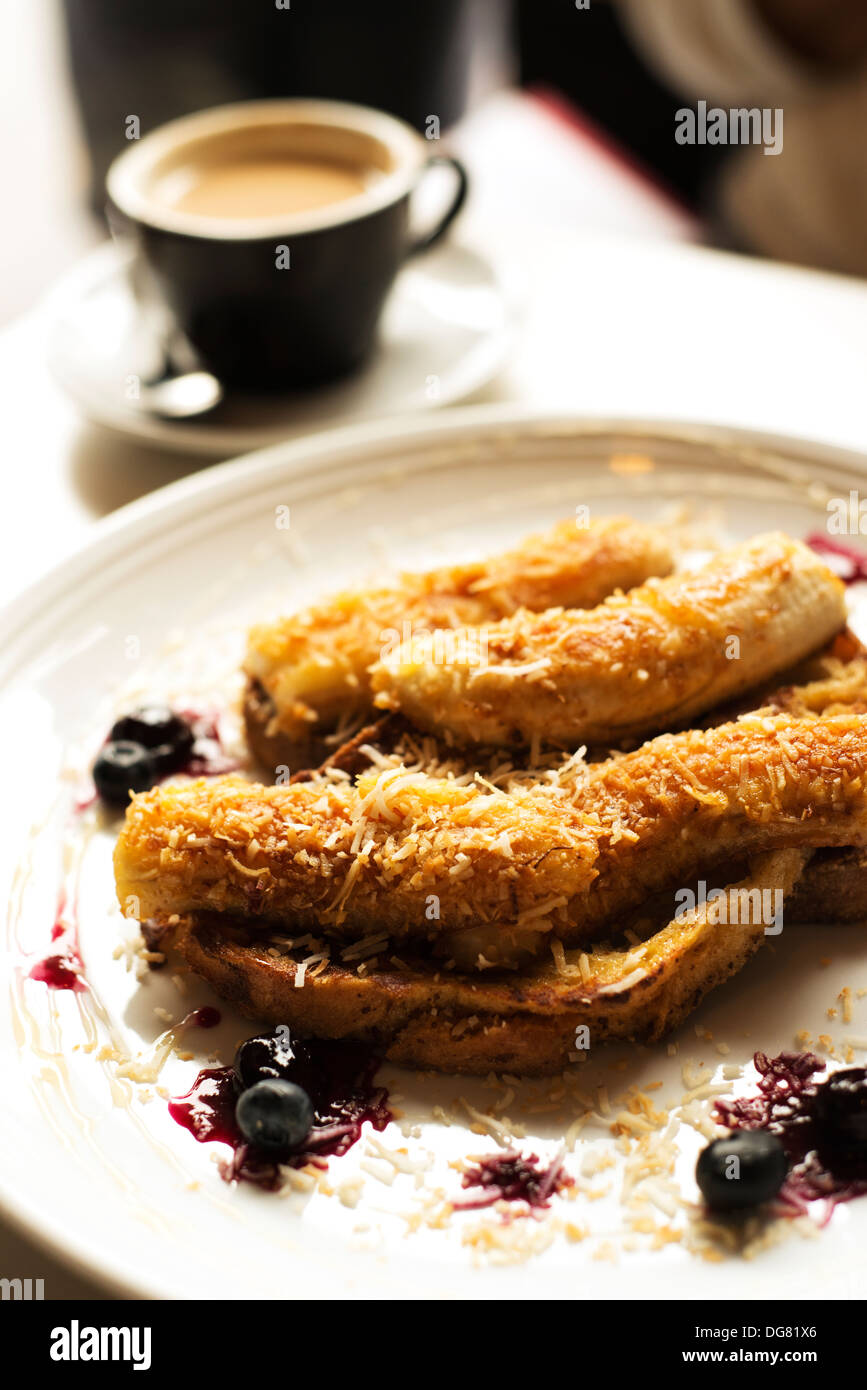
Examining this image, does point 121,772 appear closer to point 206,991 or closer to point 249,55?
point 206,991

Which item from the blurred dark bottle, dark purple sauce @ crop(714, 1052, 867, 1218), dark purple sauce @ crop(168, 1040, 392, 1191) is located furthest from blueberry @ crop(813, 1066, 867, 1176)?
the blurred dark bottle

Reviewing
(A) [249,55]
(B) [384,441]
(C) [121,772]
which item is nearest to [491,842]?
(C) [121,772]

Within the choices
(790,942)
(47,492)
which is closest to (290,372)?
(47,492)

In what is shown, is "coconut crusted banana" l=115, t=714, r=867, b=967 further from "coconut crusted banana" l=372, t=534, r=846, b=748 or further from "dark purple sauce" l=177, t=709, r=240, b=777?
"dark purple sauce" l=177, t=709, r=240, b=777

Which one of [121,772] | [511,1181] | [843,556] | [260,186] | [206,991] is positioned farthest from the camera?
[260,186]

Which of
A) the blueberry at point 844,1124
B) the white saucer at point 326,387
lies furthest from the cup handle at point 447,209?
the blueberry at point 844,1124
